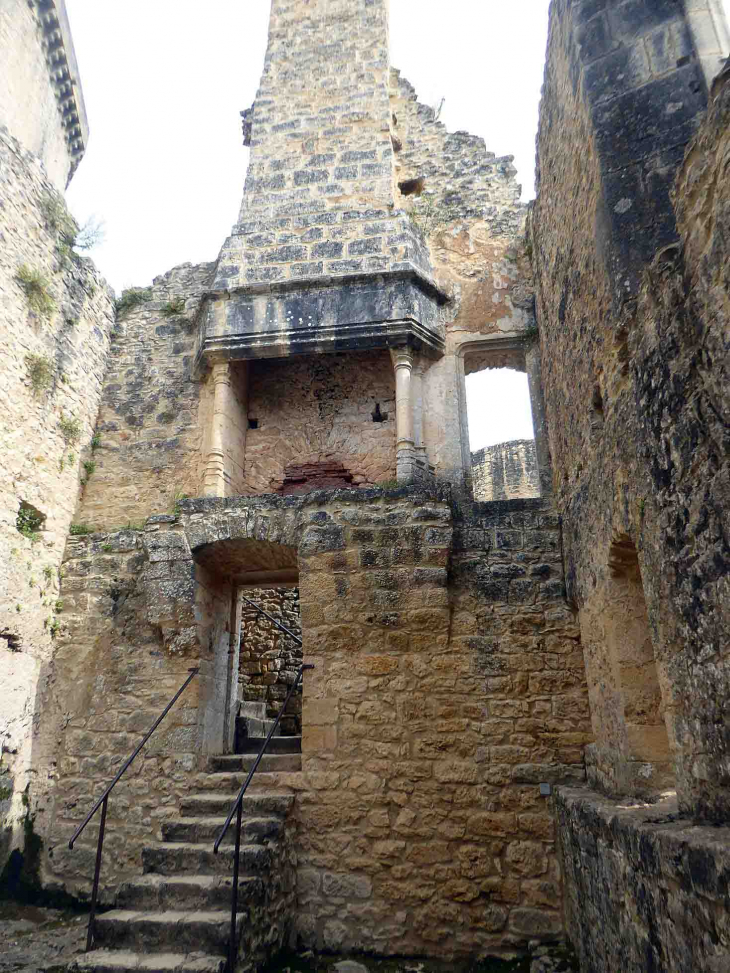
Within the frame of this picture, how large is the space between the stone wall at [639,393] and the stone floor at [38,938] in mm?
3550

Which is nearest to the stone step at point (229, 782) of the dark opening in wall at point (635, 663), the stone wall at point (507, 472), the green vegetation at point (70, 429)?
the dark opening in wall at point (635, 663)

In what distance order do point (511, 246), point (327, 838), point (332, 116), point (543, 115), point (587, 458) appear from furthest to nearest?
1. point (332, 116)
2. point (511, 246)
3. point (543, 115)
4. point (327, 838)
5. point (587, 458)

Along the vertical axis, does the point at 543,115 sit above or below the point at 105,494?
above

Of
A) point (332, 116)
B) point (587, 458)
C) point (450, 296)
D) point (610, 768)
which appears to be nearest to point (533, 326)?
point (450, 296)

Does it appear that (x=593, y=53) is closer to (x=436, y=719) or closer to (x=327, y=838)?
(x=436, y=719)

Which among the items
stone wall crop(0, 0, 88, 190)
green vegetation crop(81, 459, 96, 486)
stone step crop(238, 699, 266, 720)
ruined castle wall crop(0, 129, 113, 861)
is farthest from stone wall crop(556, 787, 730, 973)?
stone wall crop(0, 0, 88, 190)

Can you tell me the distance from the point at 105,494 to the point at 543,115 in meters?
5.20

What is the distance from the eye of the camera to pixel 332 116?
24.9 ft

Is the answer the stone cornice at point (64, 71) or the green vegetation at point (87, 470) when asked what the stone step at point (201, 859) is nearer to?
the green vegetation at point (87, 470)

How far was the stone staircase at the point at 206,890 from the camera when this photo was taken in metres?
3.71

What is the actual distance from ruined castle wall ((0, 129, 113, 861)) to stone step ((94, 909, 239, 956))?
5.72ft

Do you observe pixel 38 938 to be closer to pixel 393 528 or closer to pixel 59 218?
pixel 393 528

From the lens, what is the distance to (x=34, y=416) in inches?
231

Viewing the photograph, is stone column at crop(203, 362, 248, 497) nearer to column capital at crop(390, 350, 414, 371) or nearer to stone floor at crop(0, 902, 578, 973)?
column capital at crop(390, 350, 414, 371)
